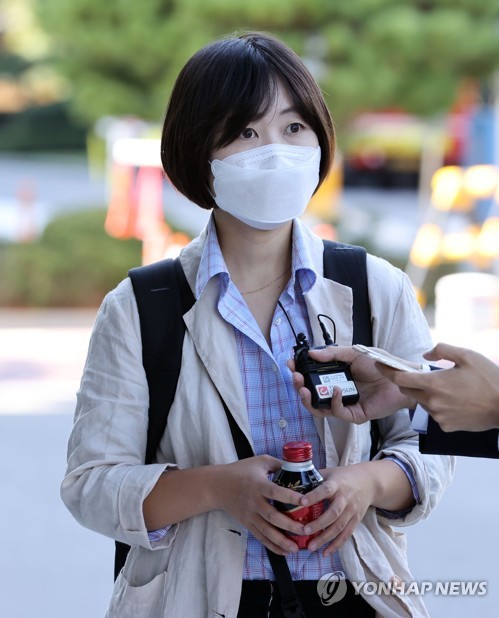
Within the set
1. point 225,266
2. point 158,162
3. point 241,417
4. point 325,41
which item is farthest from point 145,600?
point 325,41

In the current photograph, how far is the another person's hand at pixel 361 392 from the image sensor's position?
1.80 meters

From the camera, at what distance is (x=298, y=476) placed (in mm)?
1755

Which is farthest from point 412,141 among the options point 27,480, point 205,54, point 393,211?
point 205,54

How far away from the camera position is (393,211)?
1819 cm

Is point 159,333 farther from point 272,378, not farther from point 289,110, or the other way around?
point 289,110

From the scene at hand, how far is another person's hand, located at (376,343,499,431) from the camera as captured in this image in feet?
5.68

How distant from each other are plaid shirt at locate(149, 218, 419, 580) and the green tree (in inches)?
310

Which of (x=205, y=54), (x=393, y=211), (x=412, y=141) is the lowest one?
(x=393, y=211)

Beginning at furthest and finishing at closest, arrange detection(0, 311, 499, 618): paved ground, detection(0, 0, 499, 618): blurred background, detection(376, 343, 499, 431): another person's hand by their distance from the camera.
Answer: detection(0, 0, 499, 618): blurred background < detection(0, 311, 499, 618): paved ground < detection(376, 343, 499, 431): another person's hand

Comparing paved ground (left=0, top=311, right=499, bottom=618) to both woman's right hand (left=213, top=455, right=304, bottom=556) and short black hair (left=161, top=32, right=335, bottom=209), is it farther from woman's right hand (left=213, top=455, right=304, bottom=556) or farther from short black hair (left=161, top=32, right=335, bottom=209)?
short black hair (left=161, top=32, right=335, bottom=209)

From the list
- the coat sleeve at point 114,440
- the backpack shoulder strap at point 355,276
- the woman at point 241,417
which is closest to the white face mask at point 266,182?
the woman at point 241,417

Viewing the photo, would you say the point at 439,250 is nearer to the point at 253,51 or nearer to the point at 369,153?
the point at 253,51

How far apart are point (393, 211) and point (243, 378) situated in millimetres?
16580

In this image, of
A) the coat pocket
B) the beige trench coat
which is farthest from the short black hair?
the coat pocket
